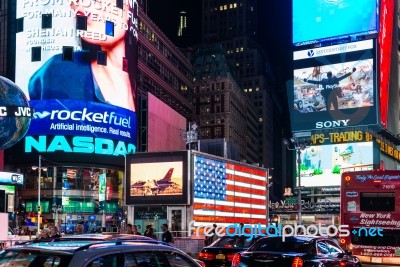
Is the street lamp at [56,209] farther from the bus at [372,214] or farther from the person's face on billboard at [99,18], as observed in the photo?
the bus at [372,214]

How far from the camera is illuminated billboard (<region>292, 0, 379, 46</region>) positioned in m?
92.4

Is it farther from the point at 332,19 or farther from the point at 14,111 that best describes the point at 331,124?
the point at 14,111

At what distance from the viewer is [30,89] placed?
3243 inches

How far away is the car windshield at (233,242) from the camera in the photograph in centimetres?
1991

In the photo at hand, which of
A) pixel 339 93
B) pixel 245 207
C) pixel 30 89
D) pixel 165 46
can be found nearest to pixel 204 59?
pixel 165 46

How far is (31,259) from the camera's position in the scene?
21.7 feet

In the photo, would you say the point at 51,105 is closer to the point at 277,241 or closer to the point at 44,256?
the point at 277,241

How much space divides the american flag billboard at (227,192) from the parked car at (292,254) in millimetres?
32019

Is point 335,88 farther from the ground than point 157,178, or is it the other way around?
point 335,88

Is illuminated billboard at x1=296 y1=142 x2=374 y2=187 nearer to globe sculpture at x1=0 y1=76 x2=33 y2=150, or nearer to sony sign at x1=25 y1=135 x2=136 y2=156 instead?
sony sign at x1=25 y1=135 x2=136 y2=156

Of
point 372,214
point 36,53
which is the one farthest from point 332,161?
point 372,214

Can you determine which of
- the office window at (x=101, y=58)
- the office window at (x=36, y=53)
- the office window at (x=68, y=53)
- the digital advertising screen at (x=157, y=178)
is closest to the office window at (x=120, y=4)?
the office window at (x=101, y=58)

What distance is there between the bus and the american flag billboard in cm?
2514

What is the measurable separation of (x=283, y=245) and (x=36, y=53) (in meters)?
72.9
